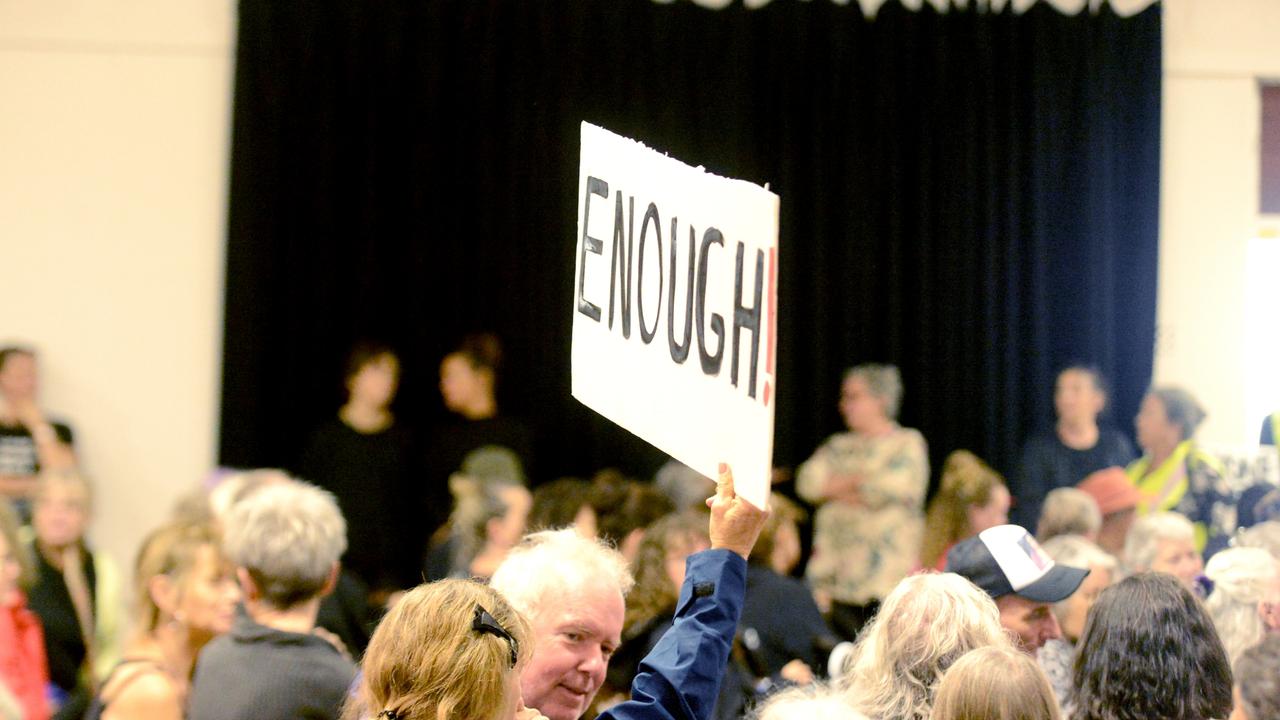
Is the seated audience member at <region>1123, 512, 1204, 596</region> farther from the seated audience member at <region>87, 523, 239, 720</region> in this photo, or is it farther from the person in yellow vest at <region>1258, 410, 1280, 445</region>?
the seated audience member at <region>87, 523, 239, 720</region>

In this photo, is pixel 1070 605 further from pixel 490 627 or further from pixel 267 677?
pixel 490 627

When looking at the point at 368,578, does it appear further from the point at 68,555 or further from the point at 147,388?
the point at 68,555

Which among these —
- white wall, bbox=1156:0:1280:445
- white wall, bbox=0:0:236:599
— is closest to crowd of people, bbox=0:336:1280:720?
white wall, bbox=0:0:236:599

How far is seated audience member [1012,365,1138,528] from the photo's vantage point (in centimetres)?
614

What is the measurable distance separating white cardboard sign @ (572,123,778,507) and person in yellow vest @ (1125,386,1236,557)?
11.3ft

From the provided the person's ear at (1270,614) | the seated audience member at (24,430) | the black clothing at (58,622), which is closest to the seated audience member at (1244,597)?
the person's ear at (1270,614)

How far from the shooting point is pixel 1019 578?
2.74 meters

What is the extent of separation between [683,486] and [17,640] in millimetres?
2634

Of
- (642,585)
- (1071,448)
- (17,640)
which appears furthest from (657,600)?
(1071,448)

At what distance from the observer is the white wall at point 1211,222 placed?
23.3 feet

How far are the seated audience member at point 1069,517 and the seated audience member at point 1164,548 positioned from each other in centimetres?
34

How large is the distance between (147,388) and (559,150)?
210 cm

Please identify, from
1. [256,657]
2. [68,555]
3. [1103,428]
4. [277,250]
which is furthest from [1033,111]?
[256,657]

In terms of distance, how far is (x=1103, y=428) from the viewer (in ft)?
21.1
